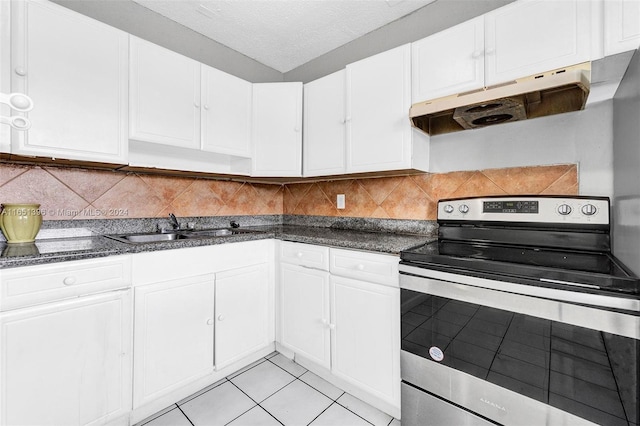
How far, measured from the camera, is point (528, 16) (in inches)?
52.7

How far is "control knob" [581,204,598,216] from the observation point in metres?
1.29

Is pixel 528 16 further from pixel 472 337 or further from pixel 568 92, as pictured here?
pixel 472 337

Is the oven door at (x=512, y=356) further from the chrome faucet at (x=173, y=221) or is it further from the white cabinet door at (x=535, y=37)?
the chrome faucet at (x=173, y=221)

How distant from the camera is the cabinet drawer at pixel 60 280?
3.59 ft

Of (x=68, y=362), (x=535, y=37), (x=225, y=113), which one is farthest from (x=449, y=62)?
(x=68, y=362)

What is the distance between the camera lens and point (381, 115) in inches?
72.3

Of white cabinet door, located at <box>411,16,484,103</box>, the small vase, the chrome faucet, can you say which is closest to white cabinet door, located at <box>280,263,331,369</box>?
the chrome faucet

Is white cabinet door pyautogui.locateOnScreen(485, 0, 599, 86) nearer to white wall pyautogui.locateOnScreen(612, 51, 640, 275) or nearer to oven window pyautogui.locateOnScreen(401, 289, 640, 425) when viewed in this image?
white wall pyautogui.locateOnScreen(612, 51, 640, 275)

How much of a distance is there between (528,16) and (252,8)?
1.67 m

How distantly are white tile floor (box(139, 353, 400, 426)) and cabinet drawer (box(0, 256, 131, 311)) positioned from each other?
777 mm

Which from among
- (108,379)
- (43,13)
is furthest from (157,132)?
(108,379)

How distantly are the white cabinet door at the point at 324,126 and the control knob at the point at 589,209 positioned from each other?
1325 millimetres

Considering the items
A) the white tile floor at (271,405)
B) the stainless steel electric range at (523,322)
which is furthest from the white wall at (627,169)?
the white tile floor at (271,405)

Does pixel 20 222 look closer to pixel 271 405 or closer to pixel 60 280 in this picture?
pixel 60 280
